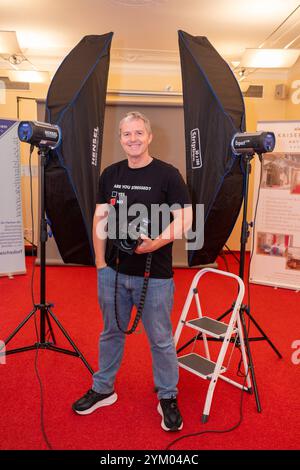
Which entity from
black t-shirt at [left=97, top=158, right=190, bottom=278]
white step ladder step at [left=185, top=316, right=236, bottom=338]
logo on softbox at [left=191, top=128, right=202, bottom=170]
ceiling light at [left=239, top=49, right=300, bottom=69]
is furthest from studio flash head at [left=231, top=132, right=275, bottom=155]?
ceiling light at [left=239, top=49, right=300, bottom=69]

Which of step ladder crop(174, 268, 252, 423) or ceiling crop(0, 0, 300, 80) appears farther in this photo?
ceiling crop(0, 0, 300, 80)

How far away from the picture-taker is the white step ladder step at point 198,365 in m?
1.98

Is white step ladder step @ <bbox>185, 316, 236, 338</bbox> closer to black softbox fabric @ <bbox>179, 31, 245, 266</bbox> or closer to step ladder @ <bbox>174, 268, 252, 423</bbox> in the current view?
step ladder @ <bbox>174, 268, 252, 423</bbox>

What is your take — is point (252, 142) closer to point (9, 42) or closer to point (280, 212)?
point (280, 212)

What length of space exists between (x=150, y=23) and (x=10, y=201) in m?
2.58

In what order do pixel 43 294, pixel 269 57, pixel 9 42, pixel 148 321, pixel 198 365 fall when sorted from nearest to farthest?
pixel 148 321
pixel 198 365
pixel 43 294
pixel 9 42
pixel 269 57

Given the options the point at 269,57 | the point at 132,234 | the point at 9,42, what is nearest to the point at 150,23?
the point at 269,57

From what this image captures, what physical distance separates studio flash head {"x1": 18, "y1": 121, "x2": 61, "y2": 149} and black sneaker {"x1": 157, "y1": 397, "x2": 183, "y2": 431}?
1.46 m

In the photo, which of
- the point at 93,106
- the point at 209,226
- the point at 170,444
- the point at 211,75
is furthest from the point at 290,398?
the point at 93,106

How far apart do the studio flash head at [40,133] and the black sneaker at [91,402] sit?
4.39 ft

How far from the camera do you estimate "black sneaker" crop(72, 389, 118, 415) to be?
6.41 feet

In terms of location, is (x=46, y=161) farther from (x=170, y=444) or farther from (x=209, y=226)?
(x=170, y=444)

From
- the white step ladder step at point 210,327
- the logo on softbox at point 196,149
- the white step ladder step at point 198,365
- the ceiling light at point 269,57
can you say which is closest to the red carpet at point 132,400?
the white step ladder step at point 198,365

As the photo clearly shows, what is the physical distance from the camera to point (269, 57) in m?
4.43
